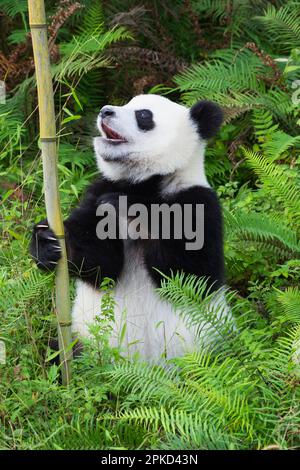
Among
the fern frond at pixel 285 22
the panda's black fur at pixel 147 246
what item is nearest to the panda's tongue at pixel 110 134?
the panda's black fur at pixel 147 246

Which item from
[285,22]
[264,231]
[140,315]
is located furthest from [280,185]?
[285,22]

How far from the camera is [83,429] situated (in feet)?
13.8

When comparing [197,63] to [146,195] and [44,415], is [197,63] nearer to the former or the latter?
[146,195]

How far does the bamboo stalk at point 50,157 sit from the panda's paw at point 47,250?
33 mm

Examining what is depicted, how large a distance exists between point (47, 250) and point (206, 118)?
141 centimetres

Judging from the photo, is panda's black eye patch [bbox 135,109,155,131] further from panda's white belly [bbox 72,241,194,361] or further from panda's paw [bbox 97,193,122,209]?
panda's white belly [bbox 72,241,194,361]

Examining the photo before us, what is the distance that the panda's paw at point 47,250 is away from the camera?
4.68 meters

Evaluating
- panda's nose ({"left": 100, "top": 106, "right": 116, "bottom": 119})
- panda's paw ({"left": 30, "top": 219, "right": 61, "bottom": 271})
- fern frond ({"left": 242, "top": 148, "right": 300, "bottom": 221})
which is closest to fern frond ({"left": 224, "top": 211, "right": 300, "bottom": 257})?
fern frond ({"left": 242, "top": 148, "right": 300, "bottom": 221})

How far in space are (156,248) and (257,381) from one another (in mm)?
1101

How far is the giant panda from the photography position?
16.6 ft

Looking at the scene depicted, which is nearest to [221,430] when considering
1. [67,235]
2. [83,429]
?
[83,429]

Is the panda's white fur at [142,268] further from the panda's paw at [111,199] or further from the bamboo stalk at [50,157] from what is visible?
the bamboo stalk at [50,157]

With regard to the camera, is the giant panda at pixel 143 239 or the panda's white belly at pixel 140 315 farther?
the panda's white belly at pixel 140 315

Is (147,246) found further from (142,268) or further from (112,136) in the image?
(112,136)
